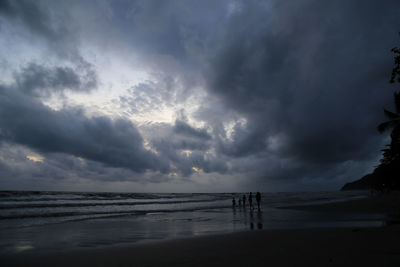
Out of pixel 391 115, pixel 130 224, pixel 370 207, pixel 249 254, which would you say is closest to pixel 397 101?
pixel 391 115

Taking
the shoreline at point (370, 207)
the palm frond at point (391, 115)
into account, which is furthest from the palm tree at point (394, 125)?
the shoreline at point (370, 207)

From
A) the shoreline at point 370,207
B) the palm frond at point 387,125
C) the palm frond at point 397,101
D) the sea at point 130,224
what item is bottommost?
the sea at point 130,224

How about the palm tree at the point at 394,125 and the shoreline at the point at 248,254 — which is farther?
the palm tree at the point at 394,125

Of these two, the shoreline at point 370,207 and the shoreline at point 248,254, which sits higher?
the shoreline at point 370,207

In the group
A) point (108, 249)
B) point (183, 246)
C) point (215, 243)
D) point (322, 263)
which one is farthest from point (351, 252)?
point (108, 249)

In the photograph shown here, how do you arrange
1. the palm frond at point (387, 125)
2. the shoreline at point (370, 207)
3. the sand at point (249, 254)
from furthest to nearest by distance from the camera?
1. the palm frond at point (387, 125)
2. the shoreline at point (370, 207)
3. the sand at point (249, 254)

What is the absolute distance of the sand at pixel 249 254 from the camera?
22.5 ft

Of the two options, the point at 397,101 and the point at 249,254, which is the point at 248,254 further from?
the point at 397,101

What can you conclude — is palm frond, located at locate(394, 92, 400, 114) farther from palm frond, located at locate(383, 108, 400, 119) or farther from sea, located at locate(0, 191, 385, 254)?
sea, located at locate(0, 191, 385, 254)

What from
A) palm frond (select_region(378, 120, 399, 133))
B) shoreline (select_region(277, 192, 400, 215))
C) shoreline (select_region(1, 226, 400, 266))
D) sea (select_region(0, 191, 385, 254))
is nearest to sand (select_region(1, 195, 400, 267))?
shoreline (select_region(1, 226, 400, 266))

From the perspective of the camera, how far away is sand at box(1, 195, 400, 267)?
6.87 meters

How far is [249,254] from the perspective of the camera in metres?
7.93

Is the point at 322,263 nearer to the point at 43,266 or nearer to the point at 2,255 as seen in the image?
the point at 43,266

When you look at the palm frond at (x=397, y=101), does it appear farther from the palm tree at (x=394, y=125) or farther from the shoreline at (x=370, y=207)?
the shoreline at (x=370, y=207)
